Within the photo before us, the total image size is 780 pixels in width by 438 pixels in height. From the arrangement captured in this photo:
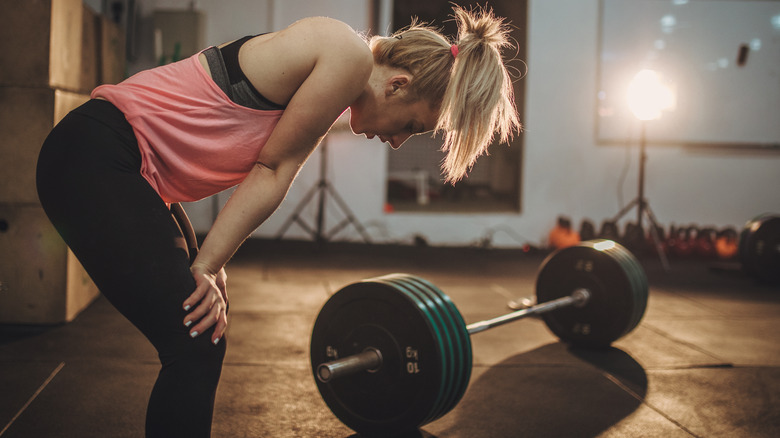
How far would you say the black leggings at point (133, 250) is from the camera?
35.6 inches

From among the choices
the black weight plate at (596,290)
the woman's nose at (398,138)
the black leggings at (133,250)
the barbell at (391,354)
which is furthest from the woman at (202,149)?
the black weight plate at (596,290)

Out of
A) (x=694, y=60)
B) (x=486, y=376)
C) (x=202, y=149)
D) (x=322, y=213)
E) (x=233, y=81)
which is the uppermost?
(x=694, y=60)

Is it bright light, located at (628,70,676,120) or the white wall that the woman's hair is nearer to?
bright light, located at (628,70,676,120)

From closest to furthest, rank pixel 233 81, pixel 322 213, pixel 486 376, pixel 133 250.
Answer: pixel 133 250, pixel 233 81, pixel 486 376, pixel 322 213

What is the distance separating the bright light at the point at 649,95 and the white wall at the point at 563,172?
950 millimetres

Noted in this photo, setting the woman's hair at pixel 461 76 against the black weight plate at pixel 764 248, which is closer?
the woman's hair at pixel 461 76

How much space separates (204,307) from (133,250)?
5.1 inches

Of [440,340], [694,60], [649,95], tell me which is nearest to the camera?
[440,340]

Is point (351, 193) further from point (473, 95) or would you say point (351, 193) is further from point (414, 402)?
point (473, 95)

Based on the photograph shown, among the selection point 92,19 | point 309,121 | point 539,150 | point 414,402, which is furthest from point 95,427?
point 539,150

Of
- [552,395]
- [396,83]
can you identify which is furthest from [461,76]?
[552,395]

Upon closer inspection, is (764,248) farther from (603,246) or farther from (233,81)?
(233,81)

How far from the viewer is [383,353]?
61.1 inches

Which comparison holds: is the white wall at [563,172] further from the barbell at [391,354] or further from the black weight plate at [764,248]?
the barbell at [391,354]
